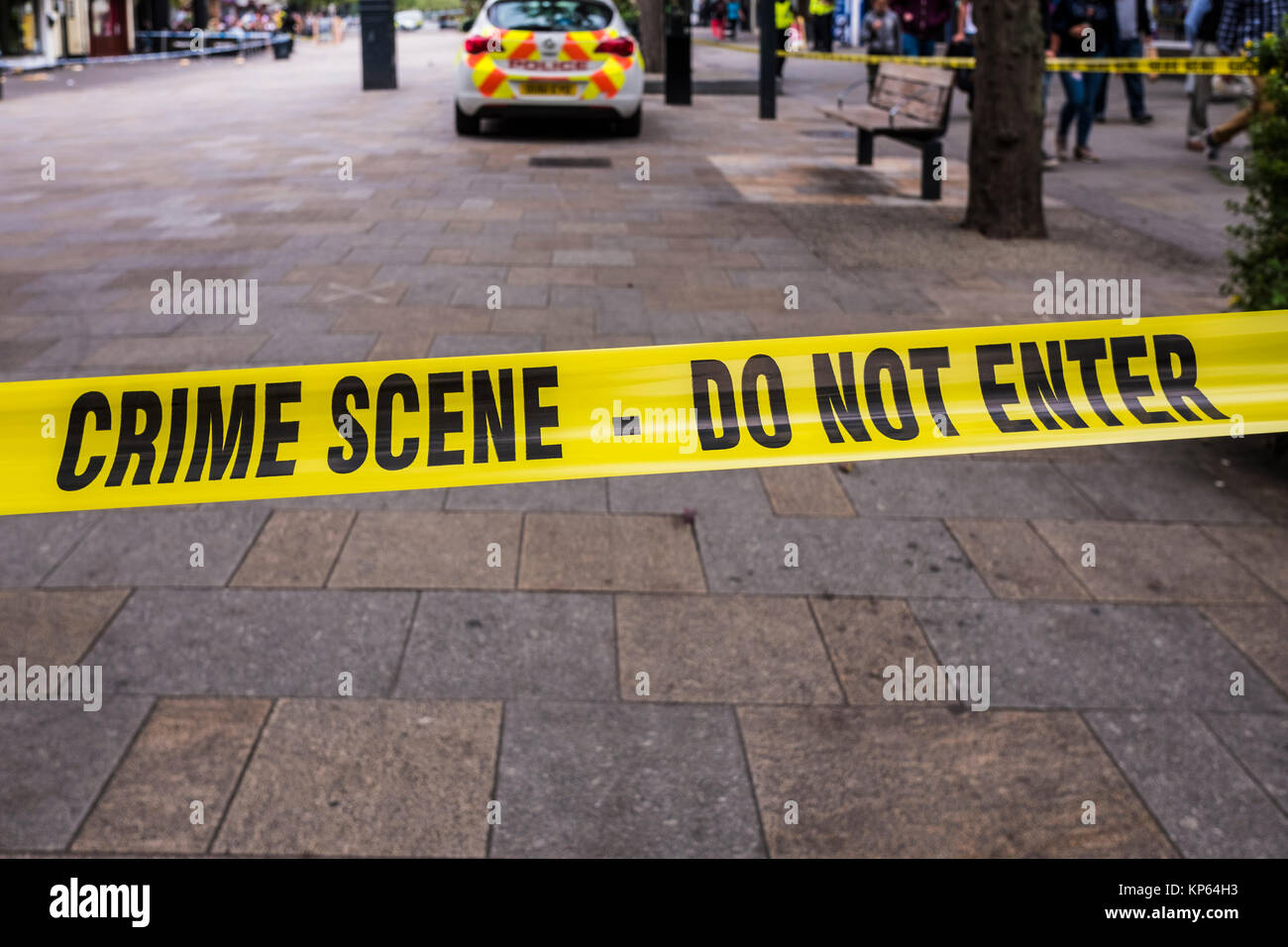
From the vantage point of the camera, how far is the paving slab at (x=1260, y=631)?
3.53 m

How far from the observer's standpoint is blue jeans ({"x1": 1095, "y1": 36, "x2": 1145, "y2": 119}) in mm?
13477

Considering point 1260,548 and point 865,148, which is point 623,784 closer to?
point 1260,548

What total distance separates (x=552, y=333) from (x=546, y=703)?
11.4 feet

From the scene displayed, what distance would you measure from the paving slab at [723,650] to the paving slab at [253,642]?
662 millimetres

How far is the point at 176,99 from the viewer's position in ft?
68.8

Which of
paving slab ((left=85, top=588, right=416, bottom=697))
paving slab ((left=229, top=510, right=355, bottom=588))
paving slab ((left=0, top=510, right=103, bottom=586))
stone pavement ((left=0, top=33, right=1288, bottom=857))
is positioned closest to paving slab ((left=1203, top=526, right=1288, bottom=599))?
stone pavement ((left=0, top=33, right=1288, bottom=857))

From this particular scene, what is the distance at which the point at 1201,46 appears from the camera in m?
14.0

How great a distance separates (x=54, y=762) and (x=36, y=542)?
4.75ft

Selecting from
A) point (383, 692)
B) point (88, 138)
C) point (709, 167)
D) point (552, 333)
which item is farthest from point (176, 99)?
point (383, 692)

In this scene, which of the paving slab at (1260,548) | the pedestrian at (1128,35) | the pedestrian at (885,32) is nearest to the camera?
the paving slab at (1260,548)

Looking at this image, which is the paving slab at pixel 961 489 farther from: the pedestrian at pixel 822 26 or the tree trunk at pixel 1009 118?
the pedestrian at pixel 822 26
